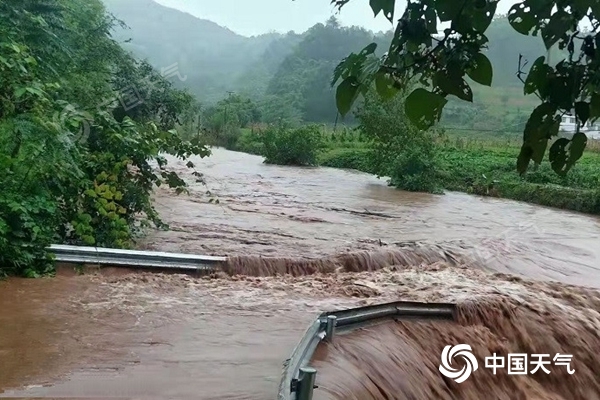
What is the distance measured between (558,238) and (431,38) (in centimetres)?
1115

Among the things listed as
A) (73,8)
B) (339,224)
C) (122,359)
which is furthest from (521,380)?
(73,8)

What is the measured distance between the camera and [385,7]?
41.6 inches

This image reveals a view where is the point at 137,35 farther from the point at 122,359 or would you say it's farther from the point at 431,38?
the point at 431,38

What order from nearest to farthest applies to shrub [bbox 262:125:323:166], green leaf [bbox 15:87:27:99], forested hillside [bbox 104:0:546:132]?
green leaf [bbox 15:87:27:99] → shrub [bbox 262:125:323:166] → forested hillside [bbox 104:0:546:132]

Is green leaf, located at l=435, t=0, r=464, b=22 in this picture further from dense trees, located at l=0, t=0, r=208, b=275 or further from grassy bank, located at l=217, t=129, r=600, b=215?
grassy bank, located at l=217, t=129, r=600, b=215

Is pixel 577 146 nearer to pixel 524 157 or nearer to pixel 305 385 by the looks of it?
pixel 524 157

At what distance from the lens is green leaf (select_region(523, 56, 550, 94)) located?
1.06 m

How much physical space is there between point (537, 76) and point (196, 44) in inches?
2119

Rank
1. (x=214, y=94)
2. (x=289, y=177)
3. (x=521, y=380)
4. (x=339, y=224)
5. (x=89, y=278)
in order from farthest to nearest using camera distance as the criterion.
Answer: (x=214, y=94), (x=289, y=177), (x=339, y=224), (x=89, y=278), (x=521, y=380)

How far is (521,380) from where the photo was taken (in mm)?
4965

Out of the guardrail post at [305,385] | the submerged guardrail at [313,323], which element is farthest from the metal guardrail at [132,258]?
the guardrail post at [305,385]

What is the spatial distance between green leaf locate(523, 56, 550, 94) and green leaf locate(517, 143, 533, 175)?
0.09 meters

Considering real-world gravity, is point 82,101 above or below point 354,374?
above

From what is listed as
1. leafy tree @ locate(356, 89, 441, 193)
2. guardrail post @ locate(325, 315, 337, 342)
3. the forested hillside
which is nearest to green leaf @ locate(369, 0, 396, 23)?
guardrail post @ locate(325, 315, 337, 342)
